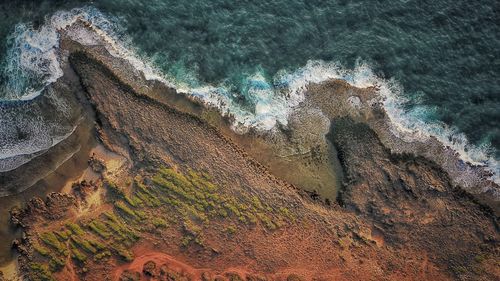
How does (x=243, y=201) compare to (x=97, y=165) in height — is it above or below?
above

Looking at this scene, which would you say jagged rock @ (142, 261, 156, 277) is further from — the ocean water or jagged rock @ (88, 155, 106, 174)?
the ocean water

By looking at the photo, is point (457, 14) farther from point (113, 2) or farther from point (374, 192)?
point (113, 2)

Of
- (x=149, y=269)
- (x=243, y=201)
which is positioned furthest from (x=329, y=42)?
(x=149, y=269)

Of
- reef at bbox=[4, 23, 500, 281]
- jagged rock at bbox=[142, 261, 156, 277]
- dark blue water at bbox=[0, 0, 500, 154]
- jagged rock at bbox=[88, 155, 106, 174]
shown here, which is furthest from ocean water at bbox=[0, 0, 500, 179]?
jagged rock at bbox=[142, 261, 156, 277]

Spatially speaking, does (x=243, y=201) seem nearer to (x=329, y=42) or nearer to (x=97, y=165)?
(x=97, y=165)

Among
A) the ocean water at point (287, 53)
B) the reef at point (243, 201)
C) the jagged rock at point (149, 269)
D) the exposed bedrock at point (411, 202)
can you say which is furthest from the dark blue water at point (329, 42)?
the jagged rock at point (149, 269)

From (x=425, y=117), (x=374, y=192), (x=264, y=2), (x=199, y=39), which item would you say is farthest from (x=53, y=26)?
(x=425, y=117)
